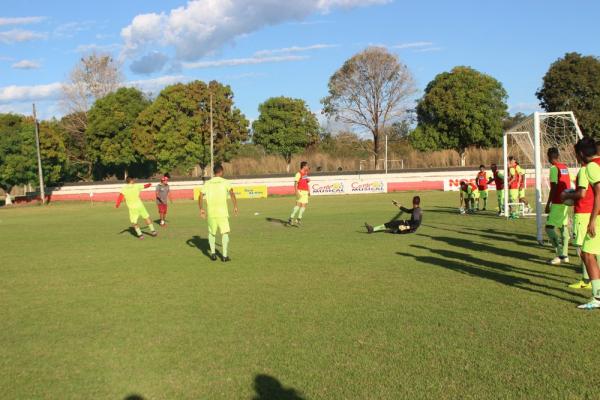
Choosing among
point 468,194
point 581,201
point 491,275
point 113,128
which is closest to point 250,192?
point 113,128

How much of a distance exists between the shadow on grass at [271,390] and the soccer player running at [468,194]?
19.1m

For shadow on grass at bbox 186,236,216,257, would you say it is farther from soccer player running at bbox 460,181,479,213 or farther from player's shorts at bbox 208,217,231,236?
soccer player running at bbox 460,181,479,213

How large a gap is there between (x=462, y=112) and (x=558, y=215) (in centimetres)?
4510

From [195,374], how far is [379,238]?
33.5 feet

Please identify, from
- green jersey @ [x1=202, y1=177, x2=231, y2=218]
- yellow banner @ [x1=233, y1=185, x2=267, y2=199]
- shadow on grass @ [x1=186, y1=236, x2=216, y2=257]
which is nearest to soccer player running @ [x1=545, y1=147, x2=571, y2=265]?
green jersey @ [x1=202, y1=177, x2=231, y2=218]

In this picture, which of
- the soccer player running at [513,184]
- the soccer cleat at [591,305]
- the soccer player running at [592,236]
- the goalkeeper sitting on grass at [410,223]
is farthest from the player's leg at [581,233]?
the soccer player running at [513,184]

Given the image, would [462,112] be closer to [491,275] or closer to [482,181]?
[482,181]

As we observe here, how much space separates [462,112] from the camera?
52312mm

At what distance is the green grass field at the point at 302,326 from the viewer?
467 centimetres

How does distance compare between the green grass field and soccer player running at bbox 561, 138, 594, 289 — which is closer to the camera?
the green grass field

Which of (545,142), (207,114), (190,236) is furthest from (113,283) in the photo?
(207,114)

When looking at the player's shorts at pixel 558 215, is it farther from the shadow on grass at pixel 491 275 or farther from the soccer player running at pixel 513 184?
the soccer player running at pixel 513 184

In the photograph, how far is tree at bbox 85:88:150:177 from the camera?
53469mm

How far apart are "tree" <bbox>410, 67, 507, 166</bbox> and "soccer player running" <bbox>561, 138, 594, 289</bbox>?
153 ft
